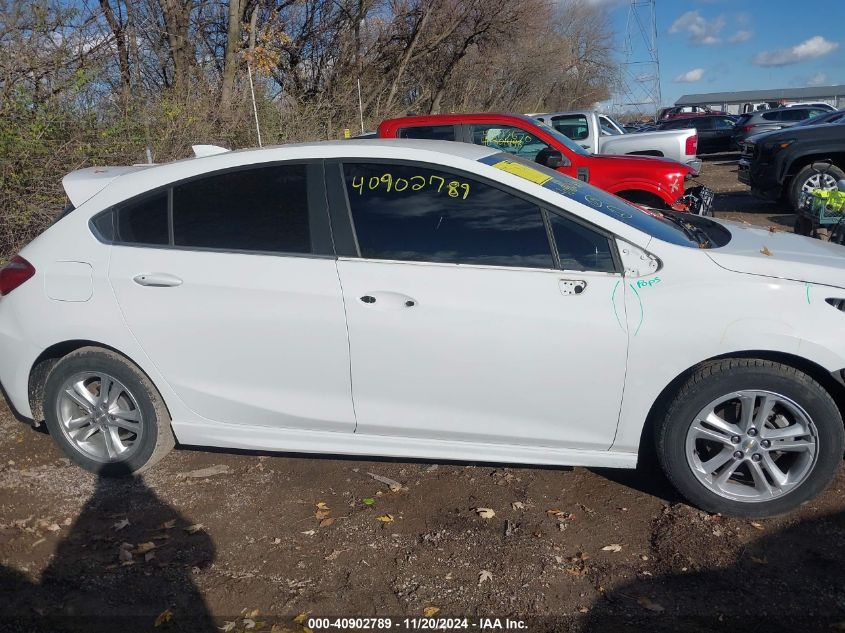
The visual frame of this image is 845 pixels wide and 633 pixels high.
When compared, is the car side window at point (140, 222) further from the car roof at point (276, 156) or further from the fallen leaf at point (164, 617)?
the fallen leaf at point (164, 617)

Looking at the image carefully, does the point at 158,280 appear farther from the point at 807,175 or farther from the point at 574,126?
the point at 574,126

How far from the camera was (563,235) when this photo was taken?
133 inches

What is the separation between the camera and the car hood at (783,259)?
329 cm

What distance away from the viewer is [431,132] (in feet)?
32.9

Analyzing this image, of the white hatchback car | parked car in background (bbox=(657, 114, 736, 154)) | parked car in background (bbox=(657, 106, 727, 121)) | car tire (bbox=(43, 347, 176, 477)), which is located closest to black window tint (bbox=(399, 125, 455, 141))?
the white hatchback car

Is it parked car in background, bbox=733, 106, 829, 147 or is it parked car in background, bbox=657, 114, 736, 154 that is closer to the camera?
parked car in background, bbox=733, 106, 829, 147

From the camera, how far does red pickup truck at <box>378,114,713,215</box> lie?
8.82 m

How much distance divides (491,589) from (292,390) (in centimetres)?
133

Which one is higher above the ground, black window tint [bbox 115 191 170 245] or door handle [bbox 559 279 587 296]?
black window tint [bbox 115 191 170 245]

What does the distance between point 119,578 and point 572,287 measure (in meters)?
2.34

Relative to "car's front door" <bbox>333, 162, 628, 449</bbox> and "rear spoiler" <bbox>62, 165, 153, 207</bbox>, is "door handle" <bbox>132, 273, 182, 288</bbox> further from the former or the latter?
"car's front door" <bbox>333, 162, 628, 449</bbox>

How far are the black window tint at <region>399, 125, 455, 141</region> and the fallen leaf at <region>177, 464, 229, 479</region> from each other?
22.0ft

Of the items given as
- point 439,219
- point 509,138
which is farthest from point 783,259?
point 509,138

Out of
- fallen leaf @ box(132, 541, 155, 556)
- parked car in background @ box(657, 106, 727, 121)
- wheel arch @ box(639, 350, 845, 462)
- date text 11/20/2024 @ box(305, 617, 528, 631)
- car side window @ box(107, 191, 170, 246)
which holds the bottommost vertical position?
date text 11/20/2024 @ box(305, 617, 528, 631)
